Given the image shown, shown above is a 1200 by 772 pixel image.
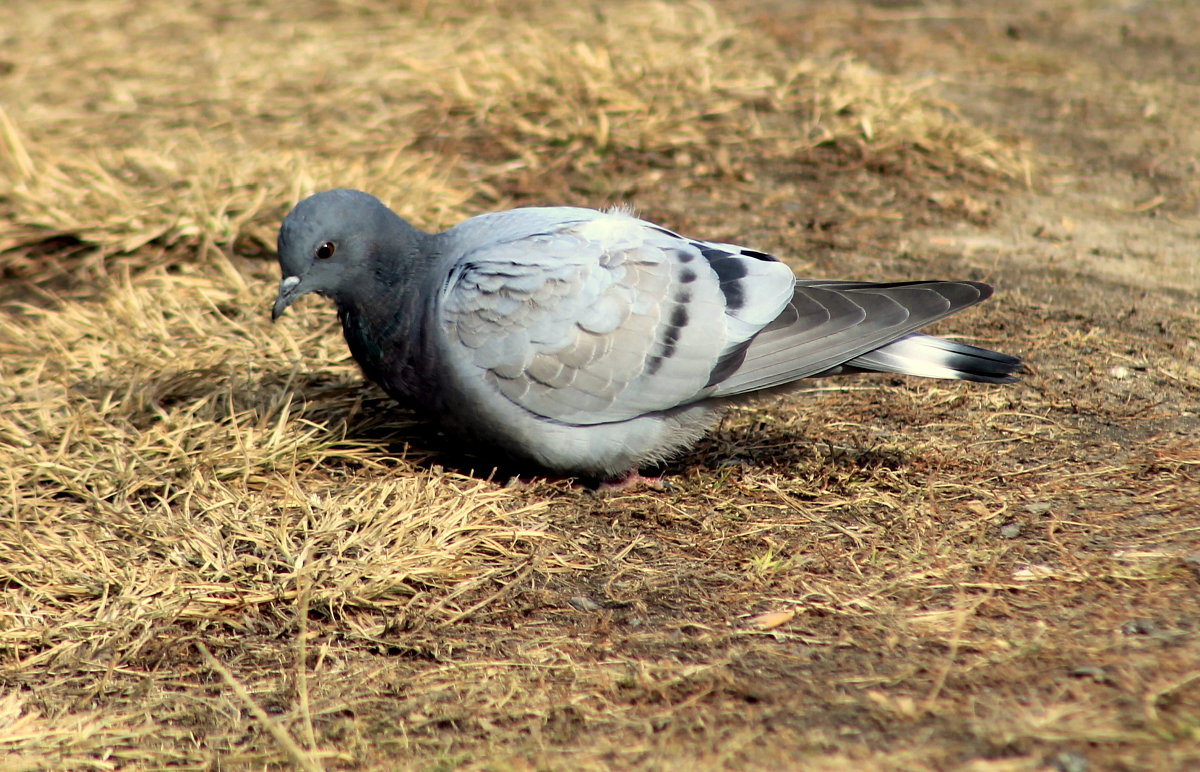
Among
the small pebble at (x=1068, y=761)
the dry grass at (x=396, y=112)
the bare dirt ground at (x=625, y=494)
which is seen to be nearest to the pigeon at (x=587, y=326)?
the bare dirt ground at (x=625, y=494)

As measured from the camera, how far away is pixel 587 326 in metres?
3.85

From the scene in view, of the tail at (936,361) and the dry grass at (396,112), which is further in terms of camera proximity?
the dry grass at (396,112)

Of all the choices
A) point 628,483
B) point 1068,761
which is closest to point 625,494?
point 628,483

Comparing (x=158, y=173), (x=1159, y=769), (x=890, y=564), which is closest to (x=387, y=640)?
(x=890, y=564)

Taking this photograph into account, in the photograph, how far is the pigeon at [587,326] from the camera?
384cm

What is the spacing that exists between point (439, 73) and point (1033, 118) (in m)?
3.40

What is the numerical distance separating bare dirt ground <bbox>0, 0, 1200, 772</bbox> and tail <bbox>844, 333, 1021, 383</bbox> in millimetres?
305

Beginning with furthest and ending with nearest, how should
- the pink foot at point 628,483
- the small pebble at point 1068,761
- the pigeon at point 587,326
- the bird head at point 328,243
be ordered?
the pink foot at point 628,483 < the bird head at point 328,243 < the pigeon at point 587,326 < the small pebble at point 1068,761

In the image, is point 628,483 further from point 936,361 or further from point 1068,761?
point 1068,761

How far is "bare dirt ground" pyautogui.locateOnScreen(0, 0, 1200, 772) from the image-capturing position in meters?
2.88

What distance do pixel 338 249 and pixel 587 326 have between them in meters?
0.86

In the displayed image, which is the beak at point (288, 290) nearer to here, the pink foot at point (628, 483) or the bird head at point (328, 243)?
the bird head at point (328, 243)

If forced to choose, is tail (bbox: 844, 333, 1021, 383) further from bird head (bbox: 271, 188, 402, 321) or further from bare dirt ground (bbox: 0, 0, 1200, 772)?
bird head (bbox: 271, 188, 402, 321)

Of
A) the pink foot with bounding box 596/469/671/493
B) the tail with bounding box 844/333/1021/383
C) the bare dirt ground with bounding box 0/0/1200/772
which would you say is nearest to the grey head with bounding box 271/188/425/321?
the bare dirt ground with bounding box 0/0/1200/772
